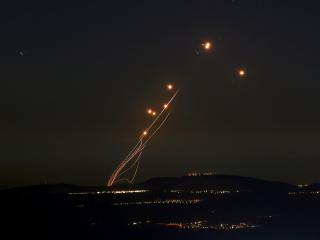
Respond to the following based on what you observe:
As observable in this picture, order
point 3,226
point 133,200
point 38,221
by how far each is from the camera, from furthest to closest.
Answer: point 133,200 < point 38,221 < point 3,226

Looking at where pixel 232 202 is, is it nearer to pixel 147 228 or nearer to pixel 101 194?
pixel 101 194

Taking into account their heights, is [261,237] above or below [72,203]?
below

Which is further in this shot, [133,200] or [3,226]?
[133,200]

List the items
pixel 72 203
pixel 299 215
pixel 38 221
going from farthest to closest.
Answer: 1. pixel 72 203
2. pixel 299 215
3. pixel 38 221

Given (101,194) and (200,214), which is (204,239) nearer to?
(200,214)

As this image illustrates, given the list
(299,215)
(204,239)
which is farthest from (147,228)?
(299,215)

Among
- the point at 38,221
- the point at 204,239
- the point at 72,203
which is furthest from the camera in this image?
the point at 72,203

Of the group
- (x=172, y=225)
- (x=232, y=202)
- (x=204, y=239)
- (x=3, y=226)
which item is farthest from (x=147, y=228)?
(x=232, y=202)
